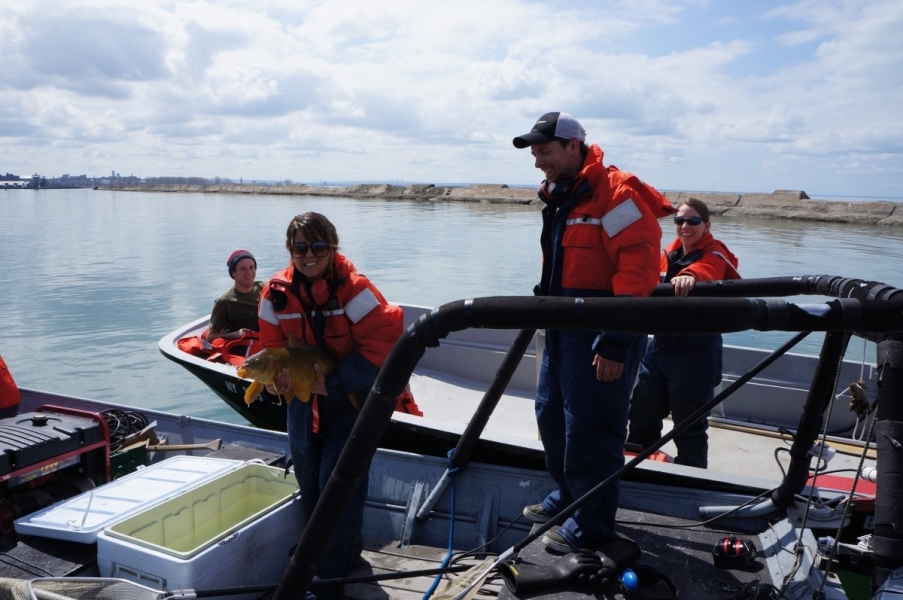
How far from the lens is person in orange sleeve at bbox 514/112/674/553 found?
252 centimetres

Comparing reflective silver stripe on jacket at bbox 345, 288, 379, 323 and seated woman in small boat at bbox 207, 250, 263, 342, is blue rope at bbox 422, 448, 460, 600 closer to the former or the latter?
reflective silver stripe on jacket at bbox 345, 288, 379, 323

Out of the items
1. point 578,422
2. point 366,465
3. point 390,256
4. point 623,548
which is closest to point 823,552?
point 623,548

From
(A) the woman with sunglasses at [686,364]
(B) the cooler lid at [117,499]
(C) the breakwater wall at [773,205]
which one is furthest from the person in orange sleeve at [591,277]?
(C) the breakwater wall at [773,205]

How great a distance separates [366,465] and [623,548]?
53.3 inches

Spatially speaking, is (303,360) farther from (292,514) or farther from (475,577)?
Answer: (475,577)

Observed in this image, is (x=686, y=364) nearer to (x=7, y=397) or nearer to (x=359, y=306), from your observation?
(x=359, y=306)

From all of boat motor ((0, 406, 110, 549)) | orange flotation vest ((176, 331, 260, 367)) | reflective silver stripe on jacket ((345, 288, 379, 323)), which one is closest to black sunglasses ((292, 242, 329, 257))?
reflective silver stripe on jacket ((345, 288, 379, 323))

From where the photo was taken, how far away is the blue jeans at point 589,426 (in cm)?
256

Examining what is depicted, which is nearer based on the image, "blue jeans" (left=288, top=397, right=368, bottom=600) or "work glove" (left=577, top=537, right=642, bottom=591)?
"work glove" (left=577, top=537, right=642, bottom=591)

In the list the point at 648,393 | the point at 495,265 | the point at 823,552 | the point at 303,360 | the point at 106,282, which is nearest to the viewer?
the point at 823,552

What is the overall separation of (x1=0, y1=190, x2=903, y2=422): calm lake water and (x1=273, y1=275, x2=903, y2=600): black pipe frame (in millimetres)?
8994

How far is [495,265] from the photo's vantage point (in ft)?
80.5

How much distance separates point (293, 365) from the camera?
9.05 feet

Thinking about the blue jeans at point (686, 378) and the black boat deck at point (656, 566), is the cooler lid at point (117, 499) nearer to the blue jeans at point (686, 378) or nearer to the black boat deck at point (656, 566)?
the black boat deck at point (656, 566)
